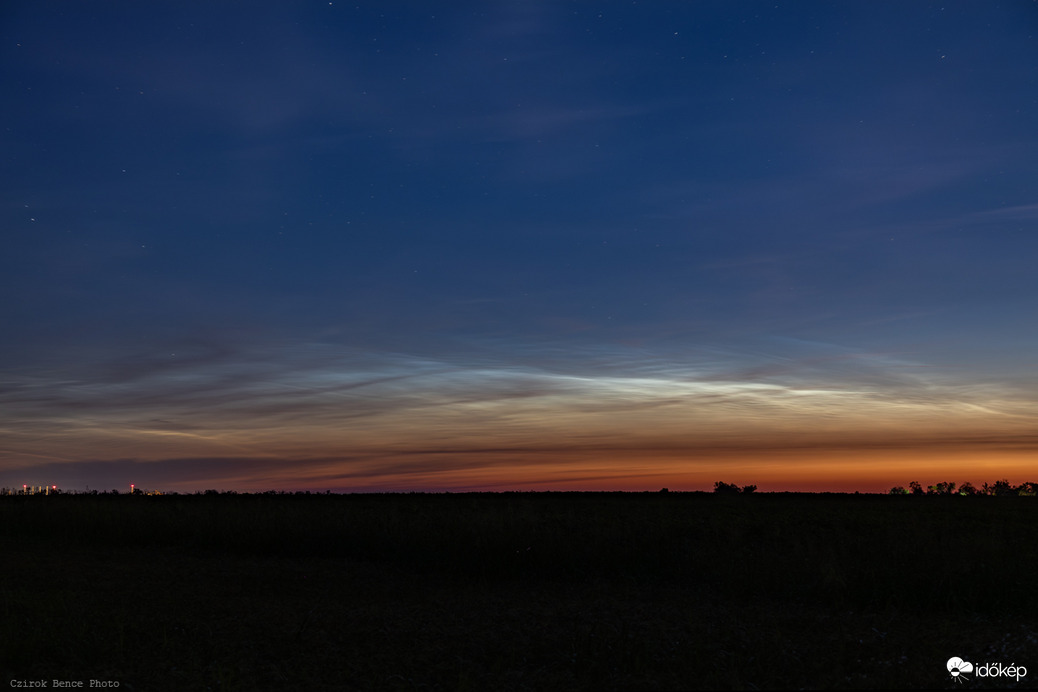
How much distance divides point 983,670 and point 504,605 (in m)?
6.30

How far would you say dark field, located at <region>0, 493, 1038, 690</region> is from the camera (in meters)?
8.03

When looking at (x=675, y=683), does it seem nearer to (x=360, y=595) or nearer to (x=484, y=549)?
(x=360, y=595)

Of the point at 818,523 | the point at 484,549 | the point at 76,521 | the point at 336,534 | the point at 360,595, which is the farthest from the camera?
the point at 818,523

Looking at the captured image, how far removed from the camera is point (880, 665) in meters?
7.79

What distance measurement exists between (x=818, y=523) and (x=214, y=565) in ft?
56.2

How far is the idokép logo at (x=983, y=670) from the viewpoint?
24.6 ft

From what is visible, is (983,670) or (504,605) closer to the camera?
(983,670)

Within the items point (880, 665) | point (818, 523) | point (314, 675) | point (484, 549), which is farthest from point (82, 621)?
point (818, 523)

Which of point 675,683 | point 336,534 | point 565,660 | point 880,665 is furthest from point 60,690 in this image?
point 336,534

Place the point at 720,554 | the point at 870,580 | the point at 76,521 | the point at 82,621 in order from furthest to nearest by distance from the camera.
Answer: the point at 76,521 < the point at 720,554 < the point at 870,580 < the point at 82,621

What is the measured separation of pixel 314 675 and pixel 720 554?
8.77 meters

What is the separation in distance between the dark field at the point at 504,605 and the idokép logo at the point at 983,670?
101 millimetres

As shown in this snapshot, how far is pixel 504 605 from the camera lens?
453 inches

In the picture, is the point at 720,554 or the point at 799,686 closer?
the point at 799,686
